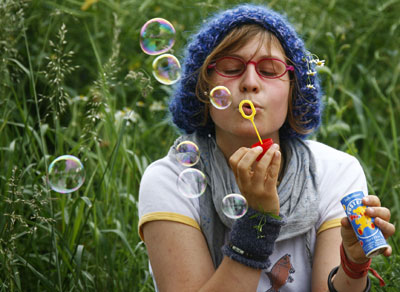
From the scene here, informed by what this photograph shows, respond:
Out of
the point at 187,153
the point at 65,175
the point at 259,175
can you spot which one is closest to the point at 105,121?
the point at 65,175

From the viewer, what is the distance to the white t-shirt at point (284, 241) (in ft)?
6.19

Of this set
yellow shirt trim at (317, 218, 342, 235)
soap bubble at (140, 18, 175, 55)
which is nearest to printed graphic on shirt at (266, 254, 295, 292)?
yellow shirt trim at (317, 218, 342, 235)

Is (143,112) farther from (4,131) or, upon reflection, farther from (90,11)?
(4,131)

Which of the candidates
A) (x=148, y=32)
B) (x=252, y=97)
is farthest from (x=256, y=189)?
(x=148, y=32)

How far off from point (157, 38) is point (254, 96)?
57cm

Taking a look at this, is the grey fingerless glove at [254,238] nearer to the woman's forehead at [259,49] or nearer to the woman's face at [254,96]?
the woman's face at [254,96]

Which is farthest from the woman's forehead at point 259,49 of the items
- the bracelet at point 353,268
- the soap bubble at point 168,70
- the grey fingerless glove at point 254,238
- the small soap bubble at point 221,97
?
the bracelet at point 353,268

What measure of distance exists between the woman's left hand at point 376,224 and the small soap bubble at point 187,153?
52 centimetres

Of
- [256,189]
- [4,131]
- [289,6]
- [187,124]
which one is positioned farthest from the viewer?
[289,6]

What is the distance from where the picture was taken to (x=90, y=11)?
3955mm

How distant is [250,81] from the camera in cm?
180

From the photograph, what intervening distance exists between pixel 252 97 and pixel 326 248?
52 cm

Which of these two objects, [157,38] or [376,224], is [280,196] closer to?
[376,224]

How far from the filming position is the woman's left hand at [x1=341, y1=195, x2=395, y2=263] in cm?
153
